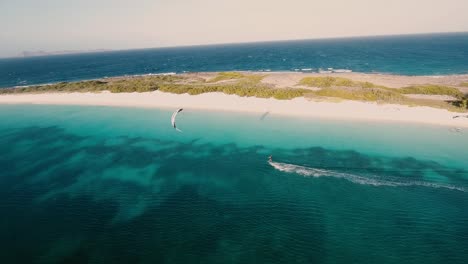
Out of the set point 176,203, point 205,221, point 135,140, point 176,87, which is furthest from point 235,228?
point 176,87

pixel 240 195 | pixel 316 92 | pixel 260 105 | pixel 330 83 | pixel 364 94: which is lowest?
pixel 240 195

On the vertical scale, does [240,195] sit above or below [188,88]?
below

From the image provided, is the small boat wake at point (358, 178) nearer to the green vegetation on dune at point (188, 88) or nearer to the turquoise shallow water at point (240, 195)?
the turquoise shallow water at point (240, 195)

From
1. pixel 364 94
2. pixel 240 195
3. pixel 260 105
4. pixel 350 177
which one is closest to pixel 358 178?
pixel 350 177

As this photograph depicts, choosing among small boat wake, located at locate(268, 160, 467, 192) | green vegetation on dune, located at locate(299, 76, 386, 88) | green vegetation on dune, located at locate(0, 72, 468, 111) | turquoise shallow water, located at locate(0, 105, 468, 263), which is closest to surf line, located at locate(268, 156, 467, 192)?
small boat wake, located at locate(268, 160, 467, 192)

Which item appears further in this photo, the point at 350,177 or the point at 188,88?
the point at 188,88

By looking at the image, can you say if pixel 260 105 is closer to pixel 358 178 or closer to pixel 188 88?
pixel 188 88
